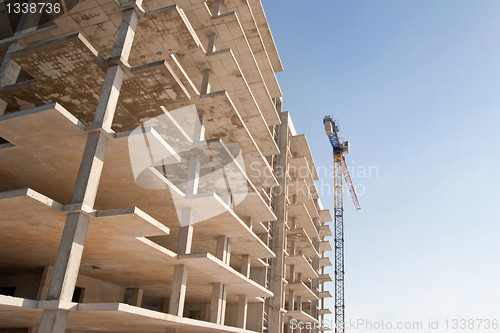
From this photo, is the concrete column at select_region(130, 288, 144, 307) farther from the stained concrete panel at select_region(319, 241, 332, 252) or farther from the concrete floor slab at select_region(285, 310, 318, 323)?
the stained concrete panel at select_region(319, 241, 332, 252)

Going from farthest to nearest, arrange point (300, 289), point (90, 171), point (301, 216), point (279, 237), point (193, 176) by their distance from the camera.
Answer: point (301, 216) → point (300, 289) → point (279, 237) → point (193, 176) → point (90, 171)

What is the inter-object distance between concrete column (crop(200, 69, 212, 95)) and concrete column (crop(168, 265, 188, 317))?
947 centimetres

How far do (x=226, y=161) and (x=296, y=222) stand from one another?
84.7 ft

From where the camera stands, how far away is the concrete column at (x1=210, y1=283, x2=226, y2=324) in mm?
22953

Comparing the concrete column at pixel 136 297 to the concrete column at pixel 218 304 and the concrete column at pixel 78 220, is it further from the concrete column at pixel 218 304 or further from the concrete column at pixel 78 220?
the concrete column at pixel 78 220

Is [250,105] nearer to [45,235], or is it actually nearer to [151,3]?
[151,3]

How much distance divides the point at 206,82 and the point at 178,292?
11.4m

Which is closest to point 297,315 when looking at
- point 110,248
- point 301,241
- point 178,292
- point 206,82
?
point 301,241

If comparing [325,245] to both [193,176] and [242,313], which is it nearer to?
[242,313]

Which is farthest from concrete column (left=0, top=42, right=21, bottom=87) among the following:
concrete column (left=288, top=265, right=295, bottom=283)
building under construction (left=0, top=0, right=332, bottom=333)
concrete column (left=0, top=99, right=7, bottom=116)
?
concrete column (left=288, top=265, right=295, bottom=283)

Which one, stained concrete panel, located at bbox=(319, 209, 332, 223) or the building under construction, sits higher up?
stained concrete panel, located at bbox=(319, 209, 332, 223)

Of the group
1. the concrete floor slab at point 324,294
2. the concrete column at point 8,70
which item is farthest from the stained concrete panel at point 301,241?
the concrete column at point 8,70

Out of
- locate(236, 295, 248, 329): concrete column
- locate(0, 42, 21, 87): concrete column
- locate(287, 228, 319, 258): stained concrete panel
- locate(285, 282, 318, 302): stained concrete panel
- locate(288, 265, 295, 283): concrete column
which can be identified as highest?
locate(287, 228, 319, 258): stained concrete panel

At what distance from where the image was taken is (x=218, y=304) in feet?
76.5
